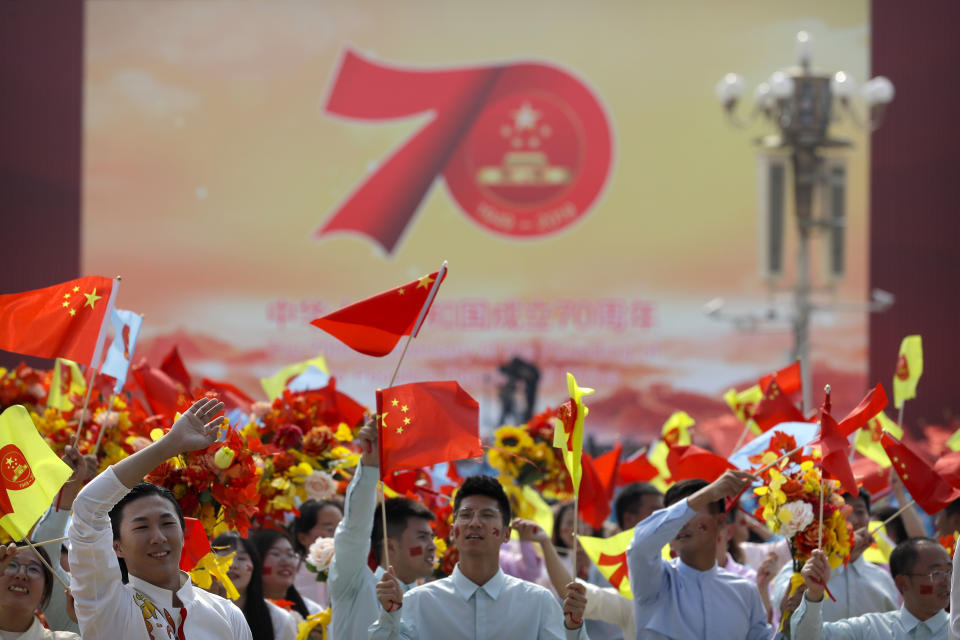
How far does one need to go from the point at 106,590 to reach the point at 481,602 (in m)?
1.20

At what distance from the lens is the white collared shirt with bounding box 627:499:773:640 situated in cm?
425

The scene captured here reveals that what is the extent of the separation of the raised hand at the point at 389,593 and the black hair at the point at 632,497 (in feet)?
7.26

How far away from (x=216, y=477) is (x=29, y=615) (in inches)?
26.4

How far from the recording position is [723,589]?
4340 millimetres

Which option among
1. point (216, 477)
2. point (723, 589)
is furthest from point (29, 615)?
point (723, 589)

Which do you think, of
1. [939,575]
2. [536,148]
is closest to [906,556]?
[939,575]

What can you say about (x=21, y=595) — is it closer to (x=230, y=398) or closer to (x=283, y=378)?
(x=230, y=398)

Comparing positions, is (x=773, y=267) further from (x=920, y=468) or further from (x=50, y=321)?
(x=50, y=321)

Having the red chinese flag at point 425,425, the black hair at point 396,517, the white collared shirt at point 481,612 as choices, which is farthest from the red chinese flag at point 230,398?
the white collared shirt at point 481,612

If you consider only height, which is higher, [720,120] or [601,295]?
[720,120]

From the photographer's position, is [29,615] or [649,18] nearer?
[29,615]

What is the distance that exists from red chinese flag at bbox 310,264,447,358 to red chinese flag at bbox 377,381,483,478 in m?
0.15

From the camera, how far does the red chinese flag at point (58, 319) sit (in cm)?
416

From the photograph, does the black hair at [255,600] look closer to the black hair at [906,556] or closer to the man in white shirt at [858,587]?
the man in white shirt at [858,587]
